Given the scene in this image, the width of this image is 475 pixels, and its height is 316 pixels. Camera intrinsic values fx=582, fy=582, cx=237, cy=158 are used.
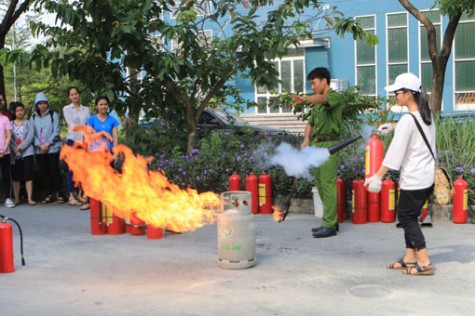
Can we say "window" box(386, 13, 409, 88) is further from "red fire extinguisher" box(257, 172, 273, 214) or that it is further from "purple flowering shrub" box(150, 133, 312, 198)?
"red fire extinguisher" box(257, 172, 273, 214)

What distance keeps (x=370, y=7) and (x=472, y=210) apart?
71.6 ft

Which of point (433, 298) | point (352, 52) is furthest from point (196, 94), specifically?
point (352, 52)

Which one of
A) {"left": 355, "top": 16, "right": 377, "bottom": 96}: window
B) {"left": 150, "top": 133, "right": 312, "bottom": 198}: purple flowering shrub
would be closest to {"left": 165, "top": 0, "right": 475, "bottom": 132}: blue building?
{"left": 355, "top": 16, "right": 377, "bottom": 96}: window

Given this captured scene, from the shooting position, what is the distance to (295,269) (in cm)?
624

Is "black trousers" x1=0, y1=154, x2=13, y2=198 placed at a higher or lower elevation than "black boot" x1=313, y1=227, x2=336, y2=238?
higher

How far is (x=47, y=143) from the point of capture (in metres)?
10.8

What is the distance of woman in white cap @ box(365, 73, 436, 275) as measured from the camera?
18.8ft

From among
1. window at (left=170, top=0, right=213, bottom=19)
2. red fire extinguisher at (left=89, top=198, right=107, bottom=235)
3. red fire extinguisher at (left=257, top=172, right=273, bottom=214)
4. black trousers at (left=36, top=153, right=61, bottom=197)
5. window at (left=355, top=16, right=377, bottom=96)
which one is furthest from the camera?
window at (left=355, top=16, right=377, bottom=96)

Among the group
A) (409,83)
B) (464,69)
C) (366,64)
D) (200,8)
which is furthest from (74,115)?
(464,69)

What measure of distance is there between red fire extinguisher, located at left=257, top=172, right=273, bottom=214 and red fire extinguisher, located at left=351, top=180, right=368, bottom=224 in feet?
4.88

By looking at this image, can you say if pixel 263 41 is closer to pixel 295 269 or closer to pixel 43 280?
pixel 295 269

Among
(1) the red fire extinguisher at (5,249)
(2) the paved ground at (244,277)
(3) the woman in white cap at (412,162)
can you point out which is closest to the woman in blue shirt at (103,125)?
(2) the paved ground at (244,277)

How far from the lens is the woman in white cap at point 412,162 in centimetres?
574

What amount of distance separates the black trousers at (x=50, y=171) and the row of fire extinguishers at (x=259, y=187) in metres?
3.64
